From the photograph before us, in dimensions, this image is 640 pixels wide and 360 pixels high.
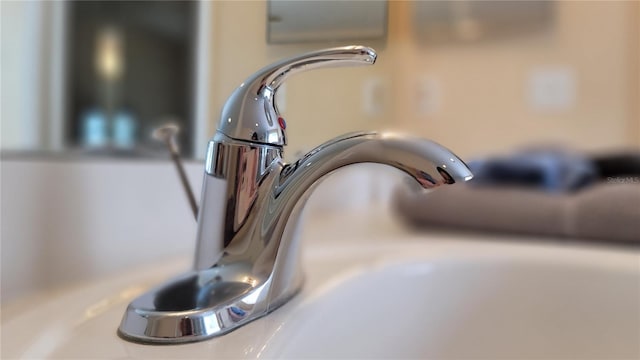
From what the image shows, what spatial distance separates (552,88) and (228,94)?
1118 millimetres

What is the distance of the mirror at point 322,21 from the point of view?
1.31ft

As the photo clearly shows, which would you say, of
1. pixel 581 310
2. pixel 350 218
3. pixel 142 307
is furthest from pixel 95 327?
pixel 350 218

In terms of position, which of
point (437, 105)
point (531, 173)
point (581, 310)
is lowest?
point (581, 310)

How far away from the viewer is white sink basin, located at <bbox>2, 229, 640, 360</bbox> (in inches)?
17.5

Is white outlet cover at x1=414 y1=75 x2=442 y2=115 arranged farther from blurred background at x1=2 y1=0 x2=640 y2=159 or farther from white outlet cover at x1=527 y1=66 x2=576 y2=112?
white outlet cover at x1=527 y1=66 x2=576 y2=112

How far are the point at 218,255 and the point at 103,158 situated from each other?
22 centimetres

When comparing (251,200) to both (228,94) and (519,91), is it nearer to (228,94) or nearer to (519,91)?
(228,94)

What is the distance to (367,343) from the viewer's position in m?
0.45

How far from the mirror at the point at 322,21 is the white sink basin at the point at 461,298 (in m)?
0.20

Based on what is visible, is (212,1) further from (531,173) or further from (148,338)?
(531,173)

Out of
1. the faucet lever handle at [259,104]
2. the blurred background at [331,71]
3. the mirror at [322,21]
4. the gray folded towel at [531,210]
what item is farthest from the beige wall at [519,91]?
the faucet lever handle at [259,104]

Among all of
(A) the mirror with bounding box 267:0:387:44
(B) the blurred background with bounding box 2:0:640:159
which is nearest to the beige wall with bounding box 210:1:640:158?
(B) the blurred background with bounding box 2:0:640:159

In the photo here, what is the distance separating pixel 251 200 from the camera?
0.36 meters

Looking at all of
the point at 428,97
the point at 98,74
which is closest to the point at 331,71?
the point at 98,74
